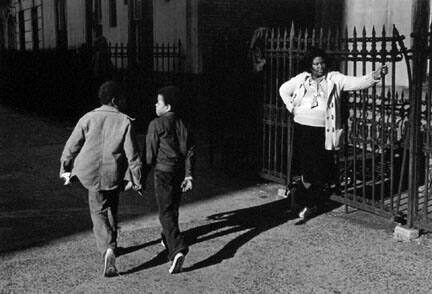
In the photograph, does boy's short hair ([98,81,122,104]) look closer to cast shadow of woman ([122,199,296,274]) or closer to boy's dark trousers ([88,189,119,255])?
boy's dark trousers ([88,189,119,255])

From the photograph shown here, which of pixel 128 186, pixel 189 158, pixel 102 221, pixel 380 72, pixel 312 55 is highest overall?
pixel 312 55

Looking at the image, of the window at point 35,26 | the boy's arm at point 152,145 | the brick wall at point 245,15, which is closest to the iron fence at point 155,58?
the brick wall at point 245,15

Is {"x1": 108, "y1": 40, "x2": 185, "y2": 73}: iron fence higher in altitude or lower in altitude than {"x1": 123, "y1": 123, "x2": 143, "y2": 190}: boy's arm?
higher

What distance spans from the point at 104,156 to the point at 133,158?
0.24m

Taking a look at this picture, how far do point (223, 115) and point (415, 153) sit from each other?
362 cm

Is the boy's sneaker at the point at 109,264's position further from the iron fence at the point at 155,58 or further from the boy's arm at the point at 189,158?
the iron fence at the point at 155,58

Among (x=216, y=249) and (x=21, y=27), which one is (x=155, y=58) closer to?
(x=216, y=249)

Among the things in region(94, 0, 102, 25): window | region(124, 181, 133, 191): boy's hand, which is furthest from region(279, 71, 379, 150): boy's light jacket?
region(94, 0, 102, 25): window

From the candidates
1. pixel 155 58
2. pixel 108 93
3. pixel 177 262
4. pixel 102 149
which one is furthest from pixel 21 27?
pixel 177 262

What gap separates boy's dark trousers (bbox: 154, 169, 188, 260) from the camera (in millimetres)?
5105

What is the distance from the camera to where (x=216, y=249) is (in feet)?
18.7

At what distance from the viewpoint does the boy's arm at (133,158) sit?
16.4 ft

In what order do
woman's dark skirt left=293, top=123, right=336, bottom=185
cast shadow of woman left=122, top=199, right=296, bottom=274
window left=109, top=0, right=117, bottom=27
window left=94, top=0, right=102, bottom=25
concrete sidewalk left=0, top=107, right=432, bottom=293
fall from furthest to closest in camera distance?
window left=94, top=0, right=102, bottom=25 < window left=109, top=0, right=117, bottom=27 < woman's dark skirt left=293, top=123, right=336, bottom=185 < cast shadow of woman left=122, top=199, right=296, bottom=274 < concrete sidewalk left=0, top=107, right=432, bottom=293

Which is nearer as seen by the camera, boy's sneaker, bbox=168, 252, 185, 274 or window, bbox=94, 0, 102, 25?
boy's sneaker, bbox=168, 252, 185, 274
